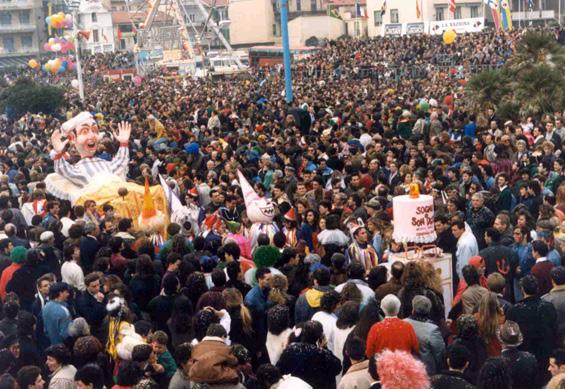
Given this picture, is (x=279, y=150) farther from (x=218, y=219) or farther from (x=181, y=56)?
(x=181, y=56)

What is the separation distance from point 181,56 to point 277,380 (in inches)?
2017

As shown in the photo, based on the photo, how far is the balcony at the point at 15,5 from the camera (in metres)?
73.4

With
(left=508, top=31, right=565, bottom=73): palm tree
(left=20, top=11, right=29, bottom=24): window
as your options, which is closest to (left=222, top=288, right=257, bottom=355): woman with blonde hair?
(left=508, top=31, right=565, bottom=73): palm tree

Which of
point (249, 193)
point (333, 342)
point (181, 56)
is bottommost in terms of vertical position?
point (333, 342)

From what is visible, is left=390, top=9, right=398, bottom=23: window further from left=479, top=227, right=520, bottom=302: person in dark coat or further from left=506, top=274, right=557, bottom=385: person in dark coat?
left=506, top=274, right=557, bottom=385: person in dark coat

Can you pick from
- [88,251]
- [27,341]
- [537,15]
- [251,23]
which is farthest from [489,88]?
[251,23]

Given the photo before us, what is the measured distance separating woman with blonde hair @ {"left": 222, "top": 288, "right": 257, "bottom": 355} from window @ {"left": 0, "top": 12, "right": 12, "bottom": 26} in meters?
71.4

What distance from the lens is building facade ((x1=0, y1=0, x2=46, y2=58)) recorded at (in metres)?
74.1

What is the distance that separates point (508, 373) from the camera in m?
5.95

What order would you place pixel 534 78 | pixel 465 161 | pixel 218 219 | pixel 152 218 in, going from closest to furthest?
pixel 218 219
pixel 152 218
pixel 465 161
pixel 534 78

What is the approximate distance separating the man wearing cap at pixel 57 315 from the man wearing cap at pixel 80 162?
5.46 meters

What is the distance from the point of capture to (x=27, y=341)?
7.31 m

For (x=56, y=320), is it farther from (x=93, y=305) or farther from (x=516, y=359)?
(x=516, y=359)

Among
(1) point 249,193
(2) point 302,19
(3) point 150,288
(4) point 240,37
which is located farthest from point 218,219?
(4) point 240,37
